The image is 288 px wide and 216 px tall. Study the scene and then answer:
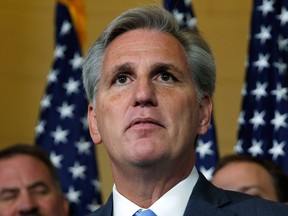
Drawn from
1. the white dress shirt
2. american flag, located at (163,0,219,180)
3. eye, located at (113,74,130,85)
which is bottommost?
american flag, located at (163,0,219,180)

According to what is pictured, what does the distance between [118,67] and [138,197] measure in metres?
0.44

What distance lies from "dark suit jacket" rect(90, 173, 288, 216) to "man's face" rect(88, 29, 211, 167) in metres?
0.14

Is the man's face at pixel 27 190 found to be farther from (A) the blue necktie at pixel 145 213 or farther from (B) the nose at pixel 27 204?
(A) the blue necktie at pixel 145 213

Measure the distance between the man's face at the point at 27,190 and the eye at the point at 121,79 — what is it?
1.90 meters

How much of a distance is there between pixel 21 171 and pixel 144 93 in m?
2.30

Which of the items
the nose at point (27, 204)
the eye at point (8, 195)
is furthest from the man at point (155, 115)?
the eye at point (8, 195)

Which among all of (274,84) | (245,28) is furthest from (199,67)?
(245,28)

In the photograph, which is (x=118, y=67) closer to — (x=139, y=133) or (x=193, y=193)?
(x=139, y=133)

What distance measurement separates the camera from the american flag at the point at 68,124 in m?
6.36

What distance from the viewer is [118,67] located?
329 centimetres

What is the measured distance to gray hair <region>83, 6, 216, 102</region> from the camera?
133 inches

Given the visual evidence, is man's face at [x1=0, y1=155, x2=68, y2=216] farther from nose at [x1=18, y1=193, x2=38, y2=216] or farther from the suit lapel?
the suit lapel

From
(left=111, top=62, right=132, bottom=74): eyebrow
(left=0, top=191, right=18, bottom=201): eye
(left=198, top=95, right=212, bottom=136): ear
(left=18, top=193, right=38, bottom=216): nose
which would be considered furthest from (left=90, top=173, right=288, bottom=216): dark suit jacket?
(left=0, top=191, right=18, bottom=201): eye

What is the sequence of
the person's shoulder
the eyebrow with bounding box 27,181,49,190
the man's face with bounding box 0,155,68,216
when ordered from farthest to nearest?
1. the eyebrow with bounding box 27,181,49,190
2. the man's face with bounding box 0,155,68,216
3. the person's shoulder
